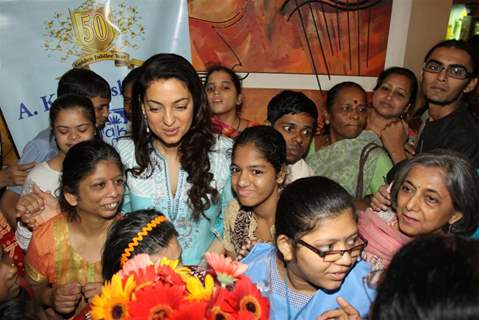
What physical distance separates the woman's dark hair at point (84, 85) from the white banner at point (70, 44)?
0.74m

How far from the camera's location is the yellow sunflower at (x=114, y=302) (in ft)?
3.42

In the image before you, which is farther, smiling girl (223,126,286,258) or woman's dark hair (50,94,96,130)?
woman's dark hair (50,94,96,130)

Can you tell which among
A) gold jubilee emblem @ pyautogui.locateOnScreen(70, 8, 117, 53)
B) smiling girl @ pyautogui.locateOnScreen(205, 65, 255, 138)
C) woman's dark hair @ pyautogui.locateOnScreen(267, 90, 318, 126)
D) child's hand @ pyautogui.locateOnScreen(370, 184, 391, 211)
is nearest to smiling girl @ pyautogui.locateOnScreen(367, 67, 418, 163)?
woman's dark hair @ pyautogui.locateOnScreen(267, 90, 318, 126)

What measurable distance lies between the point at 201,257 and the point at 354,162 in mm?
1160

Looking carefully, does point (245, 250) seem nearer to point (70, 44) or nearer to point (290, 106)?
point (290, 106)

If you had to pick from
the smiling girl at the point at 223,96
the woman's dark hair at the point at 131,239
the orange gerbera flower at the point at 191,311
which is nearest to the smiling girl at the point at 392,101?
the smiling girl at the point at 223,96

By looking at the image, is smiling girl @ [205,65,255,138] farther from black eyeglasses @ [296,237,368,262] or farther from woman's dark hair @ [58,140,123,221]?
black eyeglasses @ [296,237,368,262]

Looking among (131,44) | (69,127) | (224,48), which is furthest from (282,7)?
(69,127)

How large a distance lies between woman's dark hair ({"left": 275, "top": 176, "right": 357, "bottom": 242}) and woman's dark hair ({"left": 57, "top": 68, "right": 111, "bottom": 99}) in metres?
1.69

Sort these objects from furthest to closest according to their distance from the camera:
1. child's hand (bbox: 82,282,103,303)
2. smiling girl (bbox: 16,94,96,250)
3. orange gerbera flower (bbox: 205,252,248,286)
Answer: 1. smiling girl (bbox: 16,94,96,250)
2. child's hand (bbox: 82,282,103,303)
3. orange gerbera flower (bbox: 205,252,248,286)

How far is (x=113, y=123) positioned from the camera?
3.62 metres

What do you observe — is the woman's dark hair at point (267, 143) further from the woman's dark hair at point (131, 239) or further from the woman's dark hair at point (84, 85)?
the woman's dark hair at point (84, 85)

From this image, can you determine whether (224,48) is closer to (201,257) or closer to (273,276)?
(201,257)

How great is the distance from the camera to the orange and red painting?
378cm
